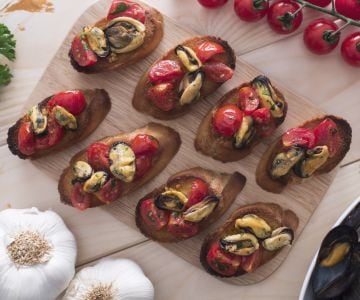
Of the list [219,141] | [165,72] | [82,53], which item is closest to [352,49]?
[219,141]

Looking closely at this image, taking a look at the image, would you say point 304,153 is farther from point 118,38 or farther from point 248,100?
point 118,38

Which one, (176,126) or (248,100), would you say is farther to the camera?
(176,126)

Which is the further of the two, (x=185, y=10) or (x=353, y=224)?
(x=185, y=10)

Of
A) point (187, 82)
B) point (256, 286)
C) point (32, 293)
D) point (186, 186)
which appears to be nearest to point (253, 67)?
point (187, 82)

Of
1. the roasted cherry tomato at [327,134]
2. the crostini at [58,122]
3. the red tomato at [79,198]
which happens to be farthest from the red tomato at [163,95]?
the roasted cherry tomato at [327,134]

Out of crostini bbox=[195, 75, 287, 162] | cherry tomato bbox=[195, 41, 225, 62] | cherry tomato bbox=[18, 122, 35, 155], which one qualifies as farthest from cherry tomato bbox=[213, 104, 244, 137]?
cherry tomato bbox=[18, 122, 35, 155]

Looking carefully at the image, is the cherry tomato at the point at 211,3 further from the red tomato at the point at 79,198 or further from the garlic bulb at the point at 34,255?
the garlic bulb at the point at 34,255

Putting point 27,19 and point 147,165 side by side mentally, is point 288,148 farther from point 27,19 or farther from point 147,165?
point 27,19
